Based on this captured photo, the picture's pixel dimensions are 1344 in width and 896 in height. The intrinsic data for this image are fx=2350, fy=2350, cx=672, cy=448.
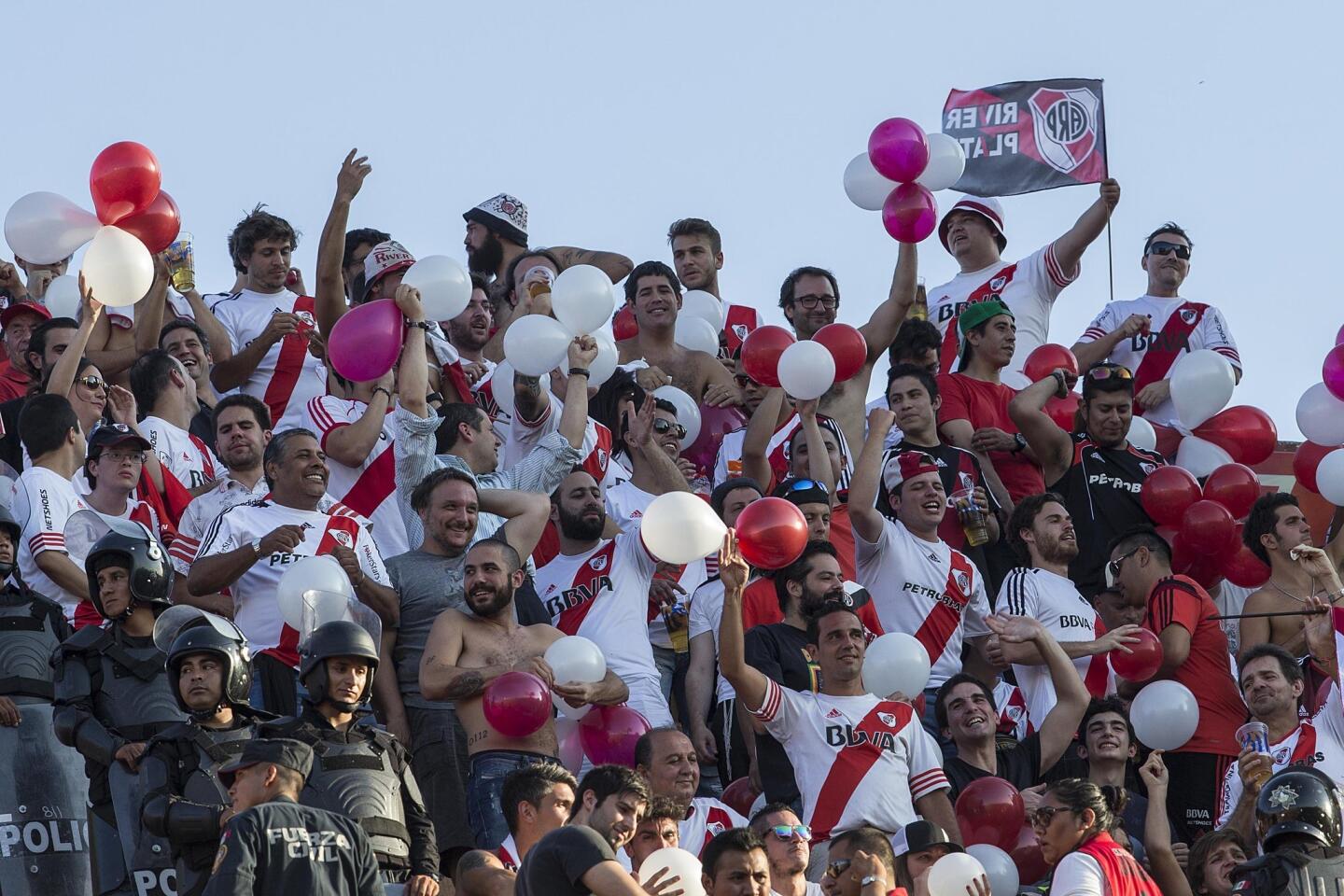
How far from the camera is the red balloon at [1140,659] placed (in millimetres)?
11281

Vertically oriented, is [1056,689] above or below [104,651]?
below

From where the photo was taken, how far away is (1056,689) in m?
10.9

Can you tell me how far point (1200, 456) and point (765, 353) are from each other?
122 inches

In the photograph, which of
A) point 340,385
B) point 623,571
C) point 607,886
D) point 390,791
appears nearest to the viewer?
point 607,886

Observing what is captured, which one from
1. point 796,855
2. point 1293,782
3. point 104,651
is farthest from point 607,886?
point 1293,782

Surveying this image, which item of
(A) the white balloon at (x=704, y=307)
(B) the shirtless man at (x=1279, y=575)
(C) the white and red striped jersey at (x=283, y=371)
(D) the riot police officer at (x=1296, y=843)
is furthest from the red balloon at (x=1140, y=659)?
(C) the white and red striped jersey at (x=283, y=371)

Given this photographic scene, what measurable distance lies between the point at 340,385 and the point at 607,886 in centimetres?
507

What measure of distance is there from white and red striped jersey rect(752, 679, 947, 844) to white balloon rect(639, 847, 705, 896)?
6.12 feet

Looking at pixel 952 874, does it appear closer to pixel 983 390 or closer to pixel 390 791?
pixel 390 791

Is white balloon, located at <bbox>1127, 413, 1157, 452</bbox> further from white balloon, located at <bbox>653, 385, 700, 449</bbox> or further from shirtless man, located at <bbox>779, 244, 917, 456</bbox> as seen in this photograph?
white balloon, located at <bbox>653, 385, 700, 449</bbox>

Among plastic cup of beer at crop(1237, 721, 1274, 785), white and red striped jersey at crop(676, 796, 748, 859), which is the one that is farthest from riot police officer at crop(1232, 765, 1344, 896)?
white and red striped jersey at crop(676, 796, 748, 859)

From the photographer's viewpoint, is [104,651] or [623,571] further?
[623,571]

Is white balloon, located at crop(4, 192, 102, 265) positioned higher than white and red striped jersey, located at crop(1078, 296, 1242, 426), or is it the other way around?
white balloon, located at crop(4, 192, 102, 265)

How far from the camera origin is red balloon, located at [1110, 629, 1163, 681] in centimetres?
1128
